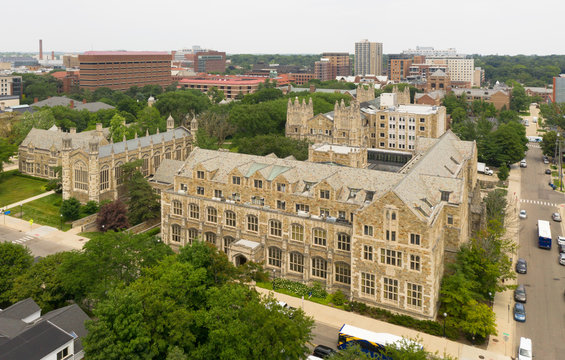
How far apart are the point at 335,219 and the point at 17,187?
89637 millimetres

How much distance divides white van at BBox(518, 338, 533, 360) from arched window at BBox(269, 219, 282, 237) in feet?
113

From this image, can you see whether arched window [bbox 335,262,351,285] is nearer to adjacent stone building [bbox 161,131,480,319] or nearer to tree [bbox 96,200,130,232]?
adjacent stone building [bbox 161,131,480,319]

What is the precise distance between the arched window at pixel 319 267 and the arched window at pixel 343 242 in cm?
353

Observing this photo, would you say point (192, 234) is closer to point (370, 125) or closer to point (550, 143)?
point (370, 125)

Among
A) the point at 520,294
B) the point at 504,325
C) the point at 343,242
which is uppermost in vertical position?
the point at 343,242

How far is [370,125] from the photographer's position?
475 feet

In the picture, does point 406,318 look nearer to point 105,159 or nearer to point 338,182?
point 338,182

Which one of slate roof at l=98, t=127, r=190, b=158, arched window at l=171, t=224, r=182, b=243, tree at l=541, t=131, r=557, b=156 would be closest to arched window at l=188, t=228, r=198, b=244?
arched window at l=171, t=224, r=182, b=243

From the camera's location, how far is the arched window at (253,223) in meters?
73.0

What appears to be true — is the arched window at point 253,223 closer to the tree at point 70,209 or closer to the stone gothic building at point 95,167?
the tree at point 70,209

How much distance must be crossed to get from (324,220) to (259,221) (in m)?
10.7

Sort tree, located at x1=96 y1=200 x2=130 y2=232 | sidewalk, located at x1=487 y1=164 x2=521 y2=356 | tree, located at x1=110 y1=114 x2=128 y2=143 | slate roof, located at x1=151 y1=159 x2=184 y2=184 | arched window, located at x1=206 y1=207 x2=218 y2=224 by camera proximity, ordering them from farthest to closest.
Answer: tree, located at x1=110 y1=114 x2=128 y2=143, slate roof, located at x1=151 y1=159 x2=184 y2=184, tree, located at x1=96 y1=200 x2=130 y2=232, arched window, located at x1=206 y1=207 x2=218 y2=224, sidewalk, located at x1=487 y1=164 x2=521 y2=356

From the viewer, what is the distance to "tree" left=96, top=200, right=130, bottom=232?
89.7 m

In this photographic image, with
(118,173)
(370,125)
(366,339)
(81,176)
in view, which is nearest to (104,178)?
(118,173)
